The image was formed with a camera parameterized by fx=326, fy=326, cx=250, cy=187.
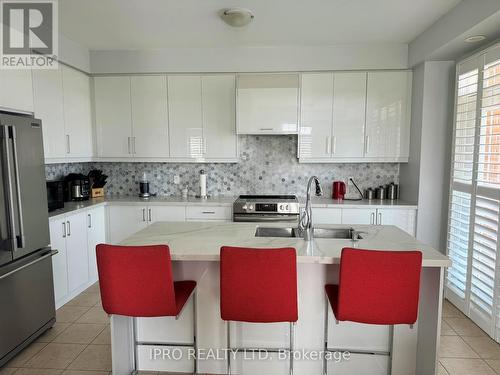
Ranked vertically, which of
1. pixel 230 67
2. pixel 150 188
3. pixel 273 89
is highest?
pixel 230 67

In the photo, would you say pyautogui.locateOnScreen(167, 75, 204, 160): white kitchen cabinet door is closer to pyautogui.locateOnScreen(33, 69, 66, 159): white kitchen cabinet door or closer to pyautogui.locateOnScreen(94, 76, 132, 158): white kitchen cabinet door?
pyautogui.locateOnScreen(94, 76, 132, 158): white kitchen cabinet door

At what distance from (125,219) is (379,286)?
10.0 ft

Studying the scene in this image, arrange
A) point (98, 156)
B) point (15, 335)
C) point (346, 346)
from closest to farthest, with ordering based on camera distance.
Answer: point (346, 346) < point (15, 335) < point (98, 156)

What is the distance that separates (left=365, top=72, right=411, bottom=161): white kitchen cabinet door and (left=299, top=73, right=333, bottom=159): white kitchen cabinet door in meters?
0.44

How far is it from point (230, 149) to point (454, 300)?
2803 millimetres

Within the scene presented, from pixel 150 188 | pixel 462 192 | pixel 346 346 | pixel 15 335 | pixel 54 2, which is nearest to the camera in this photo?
pixel 346 346

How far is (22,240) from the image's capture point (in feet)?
7.43

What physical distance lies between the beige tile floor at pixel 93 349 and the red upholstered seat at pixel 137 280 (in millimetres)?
788

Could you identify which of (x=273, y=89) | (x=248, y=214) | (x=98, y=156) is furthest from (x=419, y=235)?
(x=98, y=156)

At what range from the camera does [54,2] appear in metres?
2.57

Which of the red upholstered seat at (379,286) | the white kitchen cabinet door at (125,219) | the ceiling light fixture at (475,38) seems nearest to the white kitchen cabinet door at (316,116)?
the ceiling light fixture at (475,38)

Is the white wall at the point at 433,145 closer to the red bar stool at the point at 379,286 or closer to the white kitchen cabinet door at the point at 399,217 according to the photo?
the white kitchen cabinet door at the point at 399,217

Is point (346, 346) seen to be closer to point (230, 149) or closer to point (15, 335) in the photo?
point (15, 335)

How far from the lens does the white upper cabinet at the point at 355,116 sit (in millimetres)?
3721
